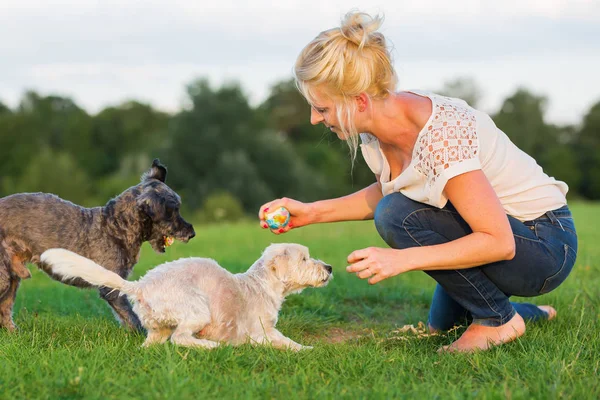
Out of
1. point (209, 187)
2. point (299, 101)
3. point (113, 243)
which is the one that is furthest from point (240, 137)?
point (113, 243)

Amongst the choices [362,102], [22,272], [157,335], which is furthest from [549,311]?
[22,272]

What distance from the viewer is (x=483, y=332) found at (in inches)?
183

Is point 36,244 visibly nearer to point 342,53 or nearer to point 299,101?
point 342,53

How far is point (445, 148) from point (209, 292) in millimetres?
1850

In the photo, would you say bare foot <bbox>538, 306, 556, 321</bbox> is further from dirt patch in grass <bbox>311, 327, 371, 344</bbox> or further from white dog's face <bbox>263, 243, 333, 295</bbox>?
white dog's face <bbox>263, 243, 333, 295</bbox>

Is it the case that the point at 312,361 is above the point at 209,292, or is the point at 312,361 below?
below

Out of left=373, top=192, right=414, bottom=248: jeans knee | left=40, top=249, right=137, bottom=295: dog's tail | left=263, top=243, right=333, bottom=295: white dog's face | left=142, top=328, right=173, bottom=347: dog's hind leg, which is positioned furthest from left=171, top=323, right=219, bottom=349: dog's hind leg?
left=373, top=192, right=414, bottom=248: jeans knee

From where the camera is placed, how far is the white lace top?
4164 millimetres

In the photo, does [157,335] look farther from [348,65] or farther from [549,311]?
[549,311]

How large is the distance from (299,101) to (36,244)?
61.2 m

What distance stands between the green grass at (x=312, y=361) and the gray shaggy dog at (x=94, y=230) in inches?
12.5

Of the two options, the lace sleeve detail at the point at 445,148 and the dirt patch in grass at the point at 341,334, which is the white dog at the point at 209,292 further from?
the lace sleeve detail at the point at 445,148

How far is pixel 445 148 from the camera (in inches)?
Answer: 164

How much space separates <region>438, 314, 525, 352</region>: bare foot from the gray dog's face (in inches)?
106
